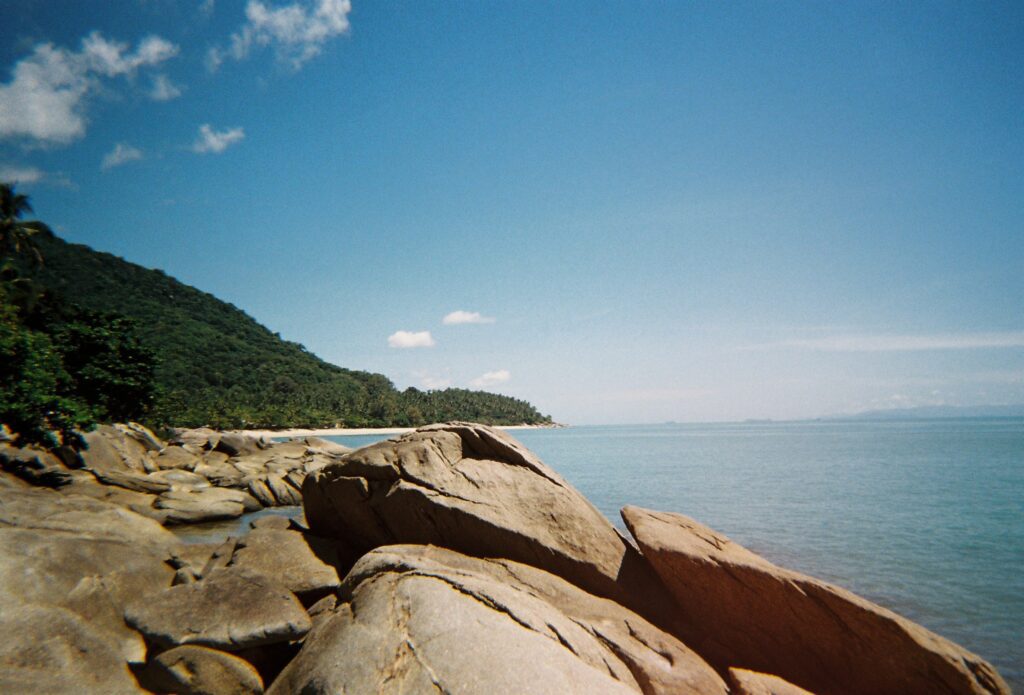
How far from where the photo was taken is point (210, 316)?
144m

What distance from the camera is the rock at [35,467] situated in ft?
53.4

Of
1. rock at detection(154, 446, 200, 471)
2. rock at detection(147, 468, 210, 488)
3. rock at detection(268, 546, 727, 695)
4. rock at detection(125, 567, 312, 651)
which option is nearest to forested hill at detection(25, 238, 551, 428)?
rock at detection(154, 446, 200, 471)

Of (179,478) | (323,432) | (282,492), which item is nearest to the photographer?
(282,492)

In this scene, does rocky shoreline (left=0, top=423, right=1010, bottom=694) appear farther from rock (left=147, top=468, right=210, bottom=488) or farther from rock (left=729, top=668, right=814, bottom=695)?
rock (left=147, top=468, right=210, bottom=488)

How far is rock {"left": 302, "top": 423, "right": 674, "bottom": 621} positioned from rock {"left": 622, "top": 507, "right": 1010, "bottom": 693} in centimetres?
70

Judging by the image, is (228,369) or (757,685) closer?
(757,685)

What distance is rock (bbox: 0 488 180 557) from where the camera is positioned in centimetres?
956

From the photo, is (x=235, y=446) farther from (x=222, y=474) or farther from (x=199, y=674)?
(x=199, y=674)

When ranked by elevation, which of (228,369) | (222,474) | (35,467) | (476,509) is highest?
(228,369)

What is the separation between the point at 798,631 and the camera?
6.82 metres

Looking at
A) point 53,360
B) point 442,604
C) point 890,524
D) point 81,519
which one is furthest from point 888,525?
point 53,360

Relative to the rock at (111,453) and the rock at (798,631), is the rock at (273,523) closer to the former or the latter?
the rock at (798,631)

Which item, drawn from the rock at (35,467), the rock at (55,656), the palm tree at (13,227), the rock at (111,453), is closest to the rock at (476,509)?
the rock at (55,656)

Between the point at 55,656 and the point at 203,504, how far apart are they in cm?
1478
